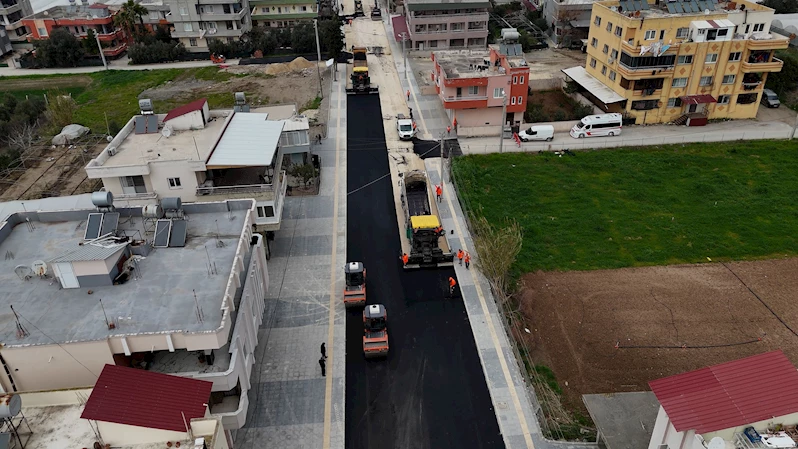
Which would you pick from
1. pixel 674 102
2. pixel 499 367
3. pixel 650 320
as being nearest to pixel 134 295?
pixel 499 367

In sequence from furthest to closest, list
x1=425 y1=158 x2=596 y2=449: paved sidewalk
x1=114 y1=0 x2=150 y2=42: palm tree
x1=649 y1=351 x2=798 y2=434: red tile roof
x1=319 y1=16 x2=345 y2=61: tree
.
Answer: x1=114 y1=0 x2=150 y2=42: palm tree < x1=319 y1=16 x2=345 y2=61: tree < x1=425 y1=158 x2=596 y2=449: paved sidewalk < x1=649 y1=351 x2=798 y2=434: red tile roof

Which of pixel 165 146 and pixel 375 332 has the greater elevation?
pixel 165 146

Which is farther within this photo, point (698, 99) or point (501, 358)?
point (698, 99)

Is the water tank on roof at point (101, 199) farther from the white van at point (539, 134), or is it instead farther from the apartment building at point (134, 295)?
the white van at point (539, 134)

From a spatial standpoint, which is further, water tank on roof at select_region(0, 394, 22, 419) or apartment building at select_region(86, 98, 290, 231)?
apartment building at select_region(86, 98, 290, 231)

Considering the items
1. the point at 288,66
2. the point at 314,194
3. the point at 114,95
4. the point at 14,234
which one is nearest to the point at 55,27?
the point at 114,95

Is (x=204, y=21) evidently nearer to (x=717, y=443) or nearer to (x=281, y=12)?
(x=281, y=12)

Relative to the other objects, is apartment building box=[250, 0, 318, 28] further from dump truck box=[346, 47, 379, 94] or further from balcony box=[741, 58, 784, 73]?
balcony box=[741, 58, 784, 73]

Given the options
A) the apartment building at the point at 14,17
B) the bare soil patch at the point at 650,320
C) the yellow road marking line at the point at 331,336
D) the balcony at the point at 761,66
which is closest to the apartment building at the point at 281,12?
the apartment building at the point at 14,17

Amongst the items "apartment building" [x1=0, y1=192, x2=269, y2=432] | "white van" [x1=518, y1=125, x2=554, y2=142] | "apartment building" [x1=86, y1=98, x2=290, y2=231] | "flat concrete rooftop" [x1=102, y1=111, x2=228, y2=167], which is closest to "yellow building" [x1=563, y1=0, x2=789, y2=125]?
"white van" [x1=518, y1=125, x2=554, y2=142]
